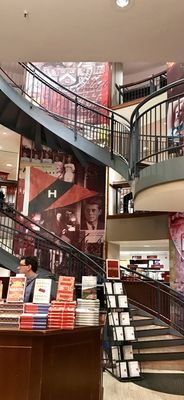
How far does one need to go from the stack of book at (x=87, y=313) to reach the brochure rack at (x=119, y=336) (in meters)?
3.16

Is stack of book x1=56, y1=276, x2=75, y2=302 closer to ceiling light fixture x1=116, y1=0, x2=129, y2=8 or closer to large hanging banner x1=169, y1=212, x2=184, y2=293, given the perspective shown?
ceiling light fixture x1=116, y1=0, x2=129, y2=8

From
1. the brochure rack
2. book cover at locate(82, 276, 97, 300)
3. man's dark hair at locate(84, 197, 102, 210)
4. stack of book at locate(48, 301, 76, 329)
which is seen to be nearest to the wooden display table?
stack of book at locate(48, 301, 76, 329)

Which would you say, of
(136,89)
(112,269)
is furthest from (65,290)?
(136,89)

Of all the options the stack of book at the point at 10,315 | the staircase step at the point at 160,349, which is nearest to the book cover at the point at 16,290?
the stack of book at the point at 10,315

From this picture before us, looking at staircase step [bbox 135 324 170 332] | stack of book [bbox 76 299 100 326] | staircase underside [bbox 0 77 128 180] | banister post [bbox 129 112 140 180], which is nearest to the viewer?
stack of book [bbox 76 299 100 326]

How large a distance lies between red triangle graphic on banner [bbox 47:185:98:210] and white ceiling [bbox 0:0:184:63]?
7.19m

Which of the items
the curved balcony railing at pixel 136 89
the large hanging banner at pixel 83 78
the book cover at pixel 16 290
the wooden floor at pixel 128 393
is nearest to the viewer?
the book cover at pixel 16 290

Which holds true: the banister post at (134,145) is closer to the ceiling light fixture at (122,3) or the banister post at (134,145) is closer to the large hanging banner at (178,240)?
the ceiling light fixture at (122,3)

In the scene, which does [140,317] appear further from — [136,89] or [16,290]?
[136,89]

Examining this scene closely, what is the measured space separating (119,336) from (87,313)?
332 cm

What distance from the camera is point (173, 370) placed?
21.0ft

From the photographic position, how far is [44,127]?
8.74m

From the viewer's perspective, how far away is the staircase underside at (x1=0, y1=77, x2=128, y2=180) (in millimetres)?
8219

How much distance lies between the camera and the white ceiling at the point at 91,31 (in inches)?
112
